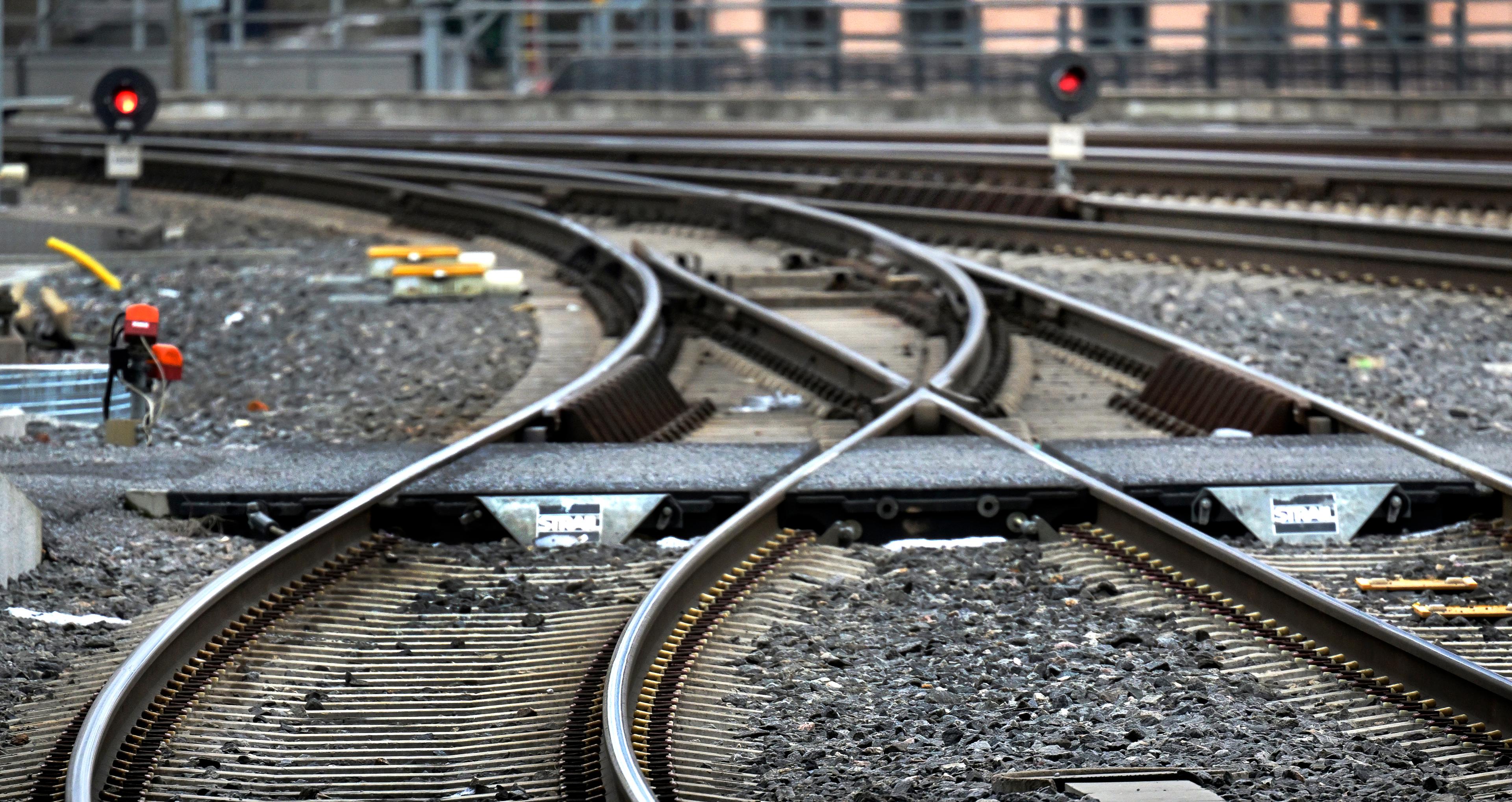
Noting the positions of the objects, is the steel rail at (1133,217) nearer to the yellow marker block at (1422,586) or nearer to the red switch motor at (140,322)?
the yellow marker block at (1422,586)

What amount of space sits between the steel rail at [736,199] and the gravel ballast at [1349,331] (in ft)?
2.83

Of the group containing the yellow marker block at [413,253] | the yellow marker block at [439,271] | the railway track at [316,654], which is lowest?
the railway track at [316,654]

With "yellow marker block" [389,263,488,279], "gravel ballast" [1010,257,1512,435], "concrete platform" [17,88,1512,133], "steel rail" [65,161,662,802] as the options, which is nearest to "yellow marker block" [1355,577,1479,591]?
"gravel ballast" [1010,257,1512,435]

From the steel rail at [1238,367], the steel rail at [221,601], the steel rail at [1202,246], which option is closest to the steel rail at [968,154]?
the steel rail at [1202,246]

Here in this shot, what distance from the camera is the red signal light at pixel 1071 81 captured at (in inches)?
639

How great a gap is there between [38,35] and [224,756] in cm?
3029

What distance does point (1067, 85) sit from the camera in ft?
53.4

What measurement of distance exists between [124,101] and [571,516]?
476 inches

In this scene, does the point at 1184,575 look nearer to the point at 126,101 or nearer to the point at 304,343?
the point at 304,343

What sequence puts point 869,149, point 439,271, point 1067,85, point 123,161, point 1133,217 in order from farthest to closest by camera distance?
point 869,149 < point 123,161 < point 1067,85 < point 1133,217 < point 439,271

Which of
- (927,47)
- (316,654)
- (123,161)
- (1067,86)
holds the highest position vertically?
(927,47)

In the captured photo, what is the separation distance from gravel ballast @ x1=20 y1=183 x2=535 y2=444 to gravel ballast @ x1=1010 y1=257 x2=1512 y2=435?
3761 mm

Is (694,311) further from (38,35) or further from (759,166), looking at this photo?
(38,35)

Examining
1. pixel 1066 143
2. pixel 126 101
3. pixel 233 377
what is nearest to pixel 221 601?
pixel 233 377
